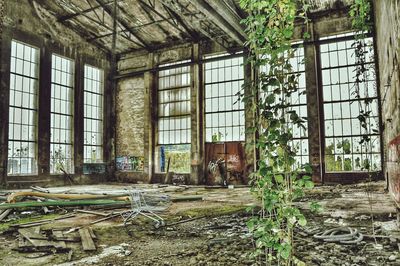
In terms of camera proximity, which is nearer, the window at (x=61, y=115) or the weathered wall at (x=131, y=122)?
the window at (x=61, y=115)

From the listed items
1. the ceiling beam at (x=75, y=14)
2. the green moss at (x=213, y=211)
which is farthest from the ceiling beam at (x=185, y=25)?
the green moss at (x=213, y=211)

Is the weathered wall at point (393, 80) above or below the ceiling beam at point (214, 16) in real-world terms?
below

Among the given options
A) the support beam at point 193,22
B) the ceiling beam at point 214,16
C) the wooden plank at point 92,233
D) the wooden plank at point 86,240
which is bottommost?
the wooden plank at point 92,233

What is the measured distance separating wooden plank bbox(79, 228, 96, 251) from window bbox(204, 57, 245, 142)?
1020cm

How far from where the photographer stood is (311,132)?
1266cm

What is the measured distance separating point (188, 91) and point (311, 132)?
20.6ft

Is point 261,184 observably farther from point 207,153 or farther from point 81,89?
point 81,89

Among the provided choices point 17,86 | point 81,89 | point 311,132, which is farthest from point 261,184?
point 81,89

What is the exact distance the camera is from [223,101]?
48.4 ft

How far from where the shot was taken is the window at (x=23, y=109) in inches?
498

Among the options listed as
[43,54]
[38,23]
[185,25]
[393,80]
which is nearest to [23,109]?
[43,54]

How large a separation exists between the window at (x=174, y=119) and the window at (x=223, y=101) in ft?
3.60

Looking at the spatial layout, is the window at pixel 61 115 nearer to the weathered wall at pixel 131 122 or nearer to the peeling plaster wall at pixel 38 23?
the peeling plaster wall at pixel 38 23

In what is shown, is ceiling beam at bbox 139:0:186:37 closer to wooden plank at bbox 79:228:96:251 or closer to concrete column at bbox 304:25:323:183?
concrete column at bbox 304:25:323:183
